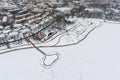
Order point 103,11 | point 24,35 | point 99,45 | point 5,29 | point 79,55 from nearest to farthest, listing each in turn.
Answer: point 79,55 < point 99,45 < point 24,35 < point 5,29 < point 103,11

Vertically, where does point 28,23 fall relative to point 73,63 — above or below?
above

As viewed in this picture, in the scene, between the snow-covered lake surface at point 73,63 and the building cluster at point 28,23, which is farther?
the building cluster at point 28,23

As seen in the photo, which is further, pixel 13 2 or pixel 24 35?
pixel 13 2

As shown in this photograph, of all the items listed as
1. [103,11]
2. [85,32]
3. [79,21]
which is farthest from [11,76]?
[103,11]

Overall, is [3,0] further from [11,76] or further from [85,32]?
[11,76]

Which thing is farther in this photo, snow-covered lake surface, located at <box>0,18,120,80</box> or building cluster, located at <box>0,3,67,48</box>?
building cluster, located at <box>0,3,67,48</box>

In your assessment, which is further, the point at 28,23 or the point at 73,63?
the point at 28,23

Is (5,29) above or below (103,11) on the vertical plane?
above

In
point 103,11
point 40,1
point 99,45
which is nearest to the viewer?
point 99,45
